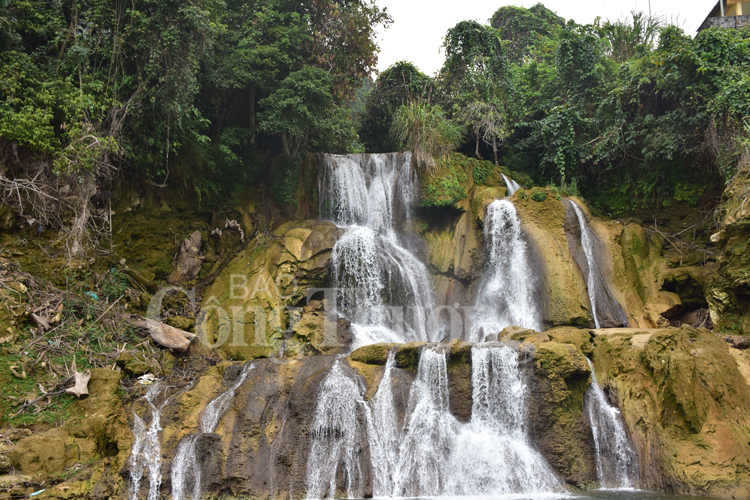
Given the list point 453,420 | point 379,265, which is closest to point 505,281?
point 379,265

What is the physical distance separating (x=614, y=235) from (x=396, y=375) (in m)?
7.30

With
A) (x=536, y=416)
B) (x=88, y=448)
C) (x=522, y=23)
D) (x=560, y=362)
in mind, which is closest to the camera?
(x=88, y=448)

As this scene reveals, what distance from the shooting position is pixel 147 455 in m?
7.25

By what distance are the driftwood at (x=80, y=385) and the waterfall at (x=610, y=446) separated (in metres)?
8.05

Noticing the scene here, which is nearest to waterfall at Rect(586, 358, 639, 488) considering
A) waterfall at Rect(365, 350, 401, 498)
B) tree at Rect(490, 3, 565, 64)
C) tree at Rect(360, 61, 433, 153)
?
waterfall at Rect(365, 350, 401, 498)

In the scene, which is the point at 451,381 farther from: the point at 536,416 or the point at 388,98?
the point at 388,98

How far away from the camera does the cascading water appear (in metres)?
11.3

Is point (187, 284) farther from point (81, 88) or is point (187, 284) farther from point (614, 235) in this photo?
point (614, 235)

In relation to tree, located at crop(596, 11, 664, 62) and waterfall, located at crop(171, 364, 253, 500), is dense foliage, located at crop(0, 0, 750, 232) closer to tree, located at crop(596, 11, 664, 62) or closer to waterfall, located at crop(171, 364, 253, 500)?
tree, located at crop(596, 11, 664, 62)

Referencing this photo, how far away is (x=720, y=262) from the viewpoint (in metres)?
9.94

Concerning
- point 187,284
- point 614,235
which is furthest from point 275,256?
point 614,235

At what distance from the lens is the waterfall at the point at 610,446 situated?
7.68 metres

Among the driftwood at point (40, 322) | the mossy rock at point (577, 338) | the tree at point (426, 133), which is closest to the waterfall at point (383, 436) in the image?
the mossy rock at point (577, 338)

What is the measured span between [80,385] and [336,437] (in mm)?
4023
